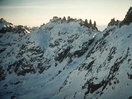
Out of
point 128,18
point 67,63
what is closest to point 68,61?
point 67,63

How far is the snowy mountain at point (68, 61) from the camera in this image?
5341 centimetres

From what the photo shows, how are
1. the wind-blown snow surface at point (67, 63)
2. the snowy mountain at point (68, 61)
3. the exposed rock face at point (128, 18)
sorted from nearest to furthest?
1. the wind-blown snow surface at point (67, 63)
2. the snowy mountain at point (68, 61)
3. the exposed rock face at point (128, 18)

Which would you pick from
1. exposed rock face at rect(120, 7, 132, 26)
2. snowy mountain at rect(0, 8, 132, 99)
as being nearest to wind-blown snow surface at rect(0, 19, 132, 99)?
snowy mountain at rect(0, 8, 132, 99)

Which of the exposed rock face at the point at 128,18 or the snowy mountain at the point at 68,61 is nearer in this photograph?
the snowy mountain at the point at 68,61

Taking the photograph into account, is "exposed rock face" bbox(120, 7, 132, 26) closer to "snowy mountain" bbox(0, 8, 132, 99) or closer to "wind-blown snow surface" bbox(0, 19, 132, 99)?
"snowy mountain" bbox(0, 8, 132, 99)

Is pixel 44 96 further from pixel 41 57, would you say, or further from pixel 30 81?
pixel 41 57

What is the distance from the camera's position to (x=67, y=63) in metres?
108

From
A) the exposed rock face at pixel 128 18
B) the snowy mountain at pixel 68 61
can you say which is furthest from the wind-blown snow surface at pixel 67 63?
the exposed rock face at pixel 128 18

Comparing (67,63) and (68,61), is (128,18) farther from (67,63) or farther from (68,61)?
(67,63)

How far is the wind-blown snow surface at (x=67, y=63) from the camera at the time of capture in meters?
52.8

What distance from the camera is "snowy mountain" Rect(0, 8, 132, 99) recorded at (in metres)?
53.4

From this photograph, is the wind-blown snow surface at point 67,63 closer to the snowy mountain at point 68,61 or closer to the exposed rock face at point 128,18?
the snowy mountain at point 68,61

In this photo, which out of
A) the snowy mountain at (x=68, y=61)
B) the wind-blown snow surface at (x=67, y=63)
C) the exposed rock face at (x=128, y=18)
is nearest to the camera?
the wind-blown snow surface at (x=67, y=63)

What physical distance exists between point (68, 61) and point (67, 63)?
1.50 metres
